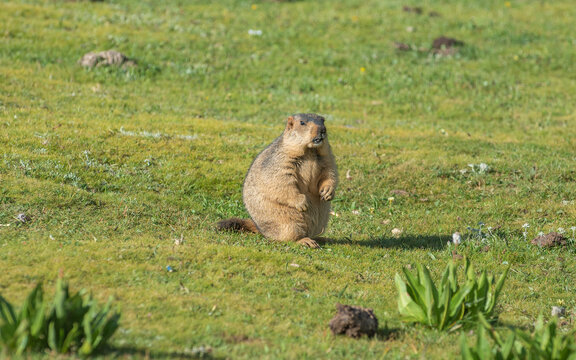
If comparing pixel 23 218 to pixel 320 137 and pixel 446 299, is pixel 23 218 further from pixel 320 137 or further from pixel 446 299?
pixel 446 299

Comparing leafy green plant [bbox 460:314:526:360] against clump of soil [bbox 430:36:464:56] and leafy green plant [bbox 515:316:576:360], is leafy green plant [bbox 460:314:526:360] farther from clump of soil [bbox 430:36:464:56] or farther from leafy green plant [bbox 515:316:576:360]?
clump of soil [bbox 430:36:464:56]

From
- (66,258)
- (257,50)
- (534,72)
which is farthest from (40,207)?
(534,72)

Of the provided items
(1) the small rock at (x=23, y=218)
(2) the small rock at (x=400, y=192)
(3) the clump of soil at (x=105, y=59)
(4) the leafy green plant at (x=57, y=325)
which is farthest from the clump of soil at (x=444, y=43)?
(4) the leafy green plant at (x=57, y=325)

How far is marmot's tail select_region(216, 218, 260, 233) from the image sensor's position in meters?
11.5

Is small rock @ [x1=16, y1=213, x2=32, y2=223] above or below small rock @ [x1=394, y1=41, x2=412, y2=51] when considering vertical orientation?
below

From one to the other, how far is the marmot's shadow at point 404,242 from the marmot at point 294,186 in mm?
734

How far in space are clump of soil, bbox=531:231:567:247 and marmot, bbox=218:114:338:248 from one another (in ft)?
13.1

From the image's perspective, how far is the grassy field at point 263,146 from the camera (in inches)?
327

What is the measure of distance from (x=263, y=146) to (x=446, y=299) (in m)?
9.64

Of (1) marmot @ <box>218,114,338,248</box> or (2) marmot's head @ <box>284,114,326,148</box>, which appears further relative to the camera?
(1) marmot @ <box>218,114,338,248</box>

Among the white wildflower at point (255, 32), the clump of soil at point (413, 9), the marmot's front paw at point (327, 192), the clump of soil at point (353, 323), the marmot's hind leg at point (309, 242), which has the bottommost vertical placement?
the marmot's hind leg at point (309, 242)

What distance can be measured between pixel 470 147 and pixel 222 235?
899 cm

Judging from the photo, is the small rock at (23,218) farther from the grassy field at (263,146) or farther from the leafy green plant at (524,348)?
the leafy green plant at (524,348)

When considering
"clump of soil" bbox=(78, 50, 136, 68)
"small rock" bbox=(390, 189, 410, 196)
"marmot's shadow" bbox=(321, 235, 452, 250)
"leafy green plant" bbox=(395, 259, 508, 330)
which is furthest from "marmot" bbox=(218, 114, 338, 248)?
"clump of soil" bbox=(78, 50, 136, 68)
